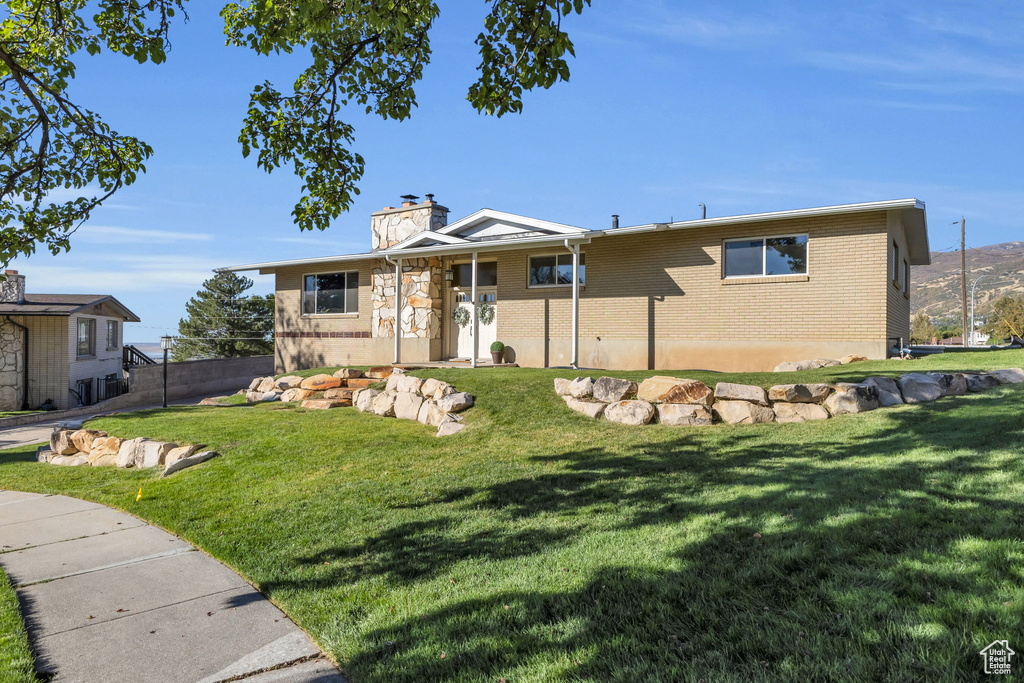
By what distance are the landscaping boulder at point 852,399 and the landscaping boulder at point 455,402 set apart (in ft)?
18.2

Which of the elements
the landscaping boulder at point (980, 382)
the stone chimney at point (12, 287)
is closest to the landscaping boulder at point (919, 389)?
the landscaping boulder at point (980, 382)

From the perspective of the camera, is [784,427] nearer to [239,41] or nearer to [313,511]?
[313,511]

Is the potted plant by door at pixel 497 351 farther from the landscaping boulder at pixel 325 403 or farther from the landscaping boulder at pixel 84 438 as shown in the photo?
the landscaping boulder at pixel 84 438

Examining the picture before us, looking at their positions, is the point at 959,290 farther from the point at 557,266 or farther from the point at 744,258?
the point at 557,266

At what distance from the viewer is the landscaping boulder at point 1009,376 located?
9398 millimetres

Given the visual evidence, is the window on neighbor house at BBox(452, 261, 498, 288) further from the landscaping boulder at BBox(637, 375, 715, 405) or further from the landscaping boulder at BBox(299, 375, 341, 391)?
the landscaping boulder at BBox(637, 375, 715, 405)

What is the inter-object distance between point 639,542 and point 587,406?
5371mm

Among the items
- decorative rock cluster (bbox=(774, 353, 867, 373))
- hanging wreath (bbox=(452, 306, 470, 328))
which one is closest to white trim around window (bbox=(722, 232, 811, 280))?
decorative rock cluster (bbox=(774, 353, 867, 373))

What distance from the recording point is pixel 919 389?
Answer: 8.93 m

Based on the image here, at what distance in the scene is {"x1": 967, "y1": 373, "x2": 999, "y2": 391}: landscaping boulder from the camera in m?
9.16

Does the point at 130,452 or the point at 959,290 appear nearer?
the point at 130,452

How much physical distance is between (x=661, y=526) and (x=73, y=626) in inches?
164

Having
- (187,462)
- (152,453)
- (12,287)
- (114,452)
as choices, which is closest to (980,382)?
(187,462)

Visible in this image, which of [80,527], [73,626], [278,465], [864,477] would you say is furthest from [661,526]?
[80,527]
